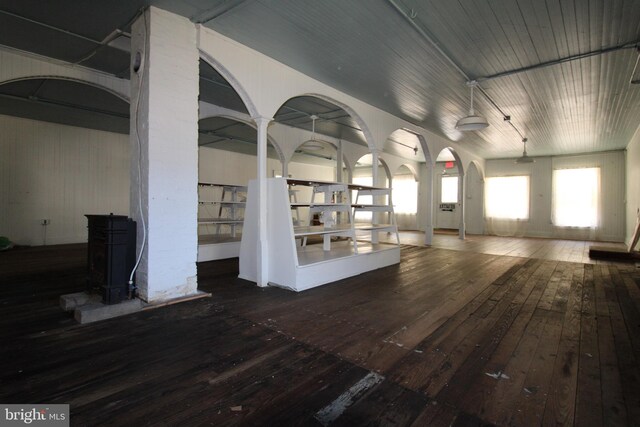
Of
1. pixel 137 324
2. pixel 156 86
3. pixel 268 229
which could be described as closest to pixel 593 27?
Answer: pixel 268 229

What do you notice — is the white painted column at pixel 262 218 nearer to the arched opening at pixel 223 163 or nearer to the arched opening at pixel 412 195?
the arched opening at pixel 223 163

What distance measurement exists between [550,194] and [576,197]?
2.63 feet

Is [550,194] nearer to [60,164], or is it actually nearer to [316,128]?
[316,128]

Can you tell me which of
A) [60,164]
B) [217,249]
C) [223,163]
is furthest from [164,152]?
[223,163]

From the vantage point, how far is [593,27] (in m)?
3.67

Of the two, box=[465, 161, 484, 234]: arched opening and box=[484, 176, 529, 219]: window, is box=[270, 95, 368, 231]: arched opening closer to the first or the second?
box=[465, 161, 484, 234]: arched opening

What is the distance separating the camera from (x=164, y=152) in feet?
11.6

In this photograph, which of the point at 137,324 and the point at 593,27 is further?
the point at 593,27

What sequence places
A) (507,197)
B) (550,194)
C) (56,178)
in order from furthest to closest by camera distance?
1. (507,197)
2. (550,194)
3. (56,178)

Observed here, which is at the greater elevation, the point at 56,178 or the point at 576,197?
the point at 56,178

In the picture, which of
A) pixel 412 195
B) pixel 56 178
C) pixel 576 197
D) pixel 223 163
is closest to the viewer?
pixel 56 178

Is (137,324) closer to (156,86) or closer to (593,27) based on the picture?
(156,86)

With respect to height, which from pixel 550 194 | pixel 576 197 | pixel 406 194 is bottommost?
pixel 576 197

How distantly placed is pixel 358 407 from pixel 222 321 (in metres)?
1.73
